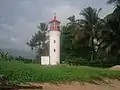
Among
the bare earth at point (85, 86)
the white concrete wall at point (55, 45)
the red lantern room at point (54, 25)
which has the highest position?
the red lantern room at point (54, 25)

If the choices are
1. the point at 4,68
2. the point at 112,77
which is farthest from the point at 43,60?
the point at 4,68

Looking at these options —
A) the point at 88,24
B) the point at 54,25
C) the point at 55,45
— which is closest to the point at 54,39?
the point at 55,45

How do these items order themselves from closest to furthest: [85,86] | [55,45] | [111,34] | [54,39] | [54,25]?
[85,86]
[111,34]
[55,45]
[54,39]
[54,25]

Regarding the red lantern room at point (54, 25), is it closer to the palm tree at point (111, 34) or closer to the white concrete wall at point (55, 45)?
the white concrete wall at point (55, 45)

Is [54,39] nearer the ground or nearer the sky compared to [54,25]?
nearer the ground

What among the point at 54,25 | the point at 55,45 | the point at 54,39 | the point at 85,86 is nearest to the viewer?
the point at 85,86

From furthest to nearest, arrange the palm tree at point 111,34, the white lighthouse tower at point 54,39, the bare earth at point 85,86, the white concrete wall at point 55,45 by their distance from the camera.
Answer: the white lighthouse tower at point 54,39 < the white concrete wall at point 55,45 < the palm tree at point 111,34 < the bare earth at point 85,86

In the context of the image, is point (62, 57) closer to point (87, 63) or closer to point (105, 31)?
point (87, 63)

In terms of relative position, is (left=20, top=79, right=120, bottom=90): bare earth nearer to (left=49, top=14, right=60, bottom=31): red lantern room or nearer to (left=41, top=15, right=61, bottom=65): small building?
(left=41, top=15, right=61, bottom=65): small building

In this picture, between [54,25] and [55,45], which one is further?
[54,25]

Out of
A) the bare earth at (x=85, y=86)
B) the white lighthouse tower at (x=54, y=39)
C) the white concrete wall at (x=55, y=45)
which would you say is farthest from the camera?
the white lighthouse tower at (x=54, y=39)

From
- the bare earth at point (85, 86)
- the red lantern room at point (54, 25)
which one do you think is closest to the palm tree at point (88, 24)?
the red lantern room at point (54, 25)

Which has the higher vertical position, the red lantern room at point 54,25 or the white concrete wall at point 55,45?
the red lantern room at point 54,25

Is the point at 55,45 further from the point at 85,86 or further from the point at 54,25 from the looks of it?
the point at 85,86
